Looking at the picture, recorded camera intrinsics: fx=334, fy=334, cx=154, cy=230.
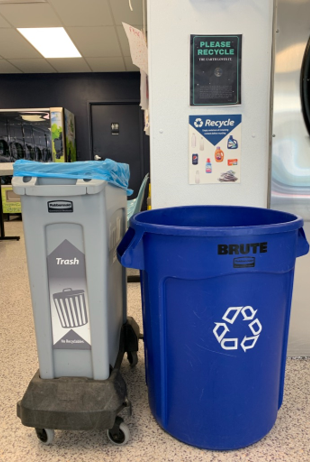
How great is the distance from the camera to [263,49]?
125 centimetres

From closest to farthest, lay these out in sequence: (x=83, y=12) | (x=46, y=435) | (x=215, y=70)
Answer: (x=46, y=435)
(x=215, y=70)
(x=83, y=12)

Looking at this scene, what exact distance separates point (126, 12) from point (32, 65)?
240cm

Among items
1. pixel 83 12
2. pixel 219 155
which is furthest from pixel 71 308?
pixel 83 12

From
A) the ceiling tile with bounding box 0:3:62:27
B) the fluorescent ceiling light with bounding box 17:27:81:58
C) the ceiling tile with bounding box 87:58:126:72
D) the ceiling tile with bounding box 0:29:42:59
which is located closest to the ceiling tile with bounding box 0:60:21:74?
the ceiling tile with bounding box 0:29:42:59

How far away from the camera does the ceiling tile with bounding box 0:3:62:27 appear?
3549 millimetres

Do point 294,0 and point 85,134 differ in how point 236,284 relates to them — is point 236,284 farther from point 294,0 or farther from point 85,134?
point 85,134

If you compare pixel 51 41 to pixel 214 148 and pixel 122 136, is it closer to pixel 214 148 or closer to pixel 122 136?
pixel 122 136

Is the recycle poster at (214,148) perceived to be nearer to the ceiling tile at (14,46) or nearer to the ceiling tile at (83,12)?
the ceiling tile at (83,12)

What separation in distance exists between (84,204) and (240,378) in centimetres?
62

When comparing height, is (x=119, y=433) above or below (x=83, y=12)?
below

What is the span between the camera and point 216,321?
842 millimetres

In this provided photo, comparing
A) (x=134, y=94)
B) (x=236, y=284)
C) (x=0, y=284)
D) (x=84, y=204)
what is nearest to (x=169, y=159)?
(x=84, y=204)

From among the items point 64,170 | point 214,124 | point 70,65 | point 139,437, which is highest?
point 70,65

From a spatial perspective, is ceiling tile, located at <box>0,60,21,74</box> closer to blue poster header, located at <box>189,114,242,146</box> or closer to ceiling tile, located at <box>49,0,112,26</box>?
ceiling tile, located at <box>49,0,112,26</box>
